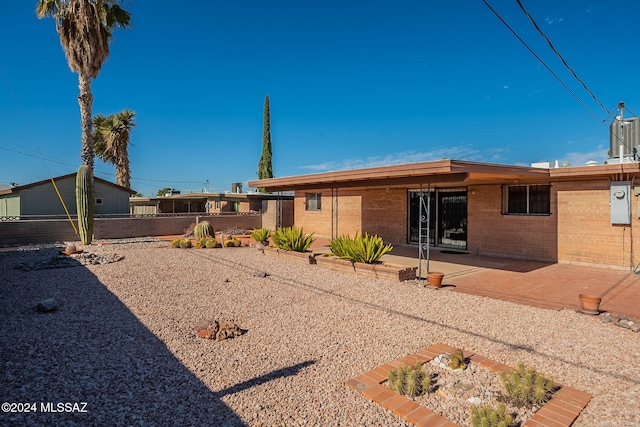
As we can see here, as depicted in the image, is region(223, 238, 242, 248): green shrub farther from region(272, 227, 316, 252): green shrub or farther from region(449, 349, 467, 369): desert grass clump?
region(449, 349, 467, 369): desert grass clump

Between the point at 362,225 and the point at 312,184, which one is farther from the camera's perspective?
the point at 362,225

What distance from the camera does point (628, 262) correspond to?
9664 millimetres

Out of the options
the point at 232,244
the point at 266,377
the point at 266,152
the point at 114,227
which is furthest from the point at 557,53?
the point at 266,152

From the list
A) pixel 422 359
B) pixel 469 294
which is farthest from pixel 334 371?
pixel 469 294

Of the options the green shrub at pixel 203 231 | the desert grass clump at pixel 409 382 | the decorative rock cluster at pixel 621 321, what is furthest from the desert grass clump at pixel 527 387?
the green shrub at pixel 203 231

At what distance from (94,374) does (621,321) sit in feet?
23.5

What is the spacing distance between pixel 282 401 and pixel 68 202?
2295cm

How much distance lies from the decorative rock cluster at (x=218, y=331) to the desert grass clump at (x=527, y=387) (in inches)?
134

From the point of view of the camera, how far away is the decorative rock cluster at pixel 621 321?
537cm

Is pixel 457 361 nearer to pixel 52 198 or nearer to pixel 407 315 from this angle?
pixel 407 315

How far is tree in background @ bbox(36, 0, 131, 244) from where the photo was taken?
612 inches

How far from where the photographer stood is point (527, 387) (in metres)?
3.39

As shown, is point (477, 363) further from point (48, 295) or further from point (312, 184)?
point (312, 184)

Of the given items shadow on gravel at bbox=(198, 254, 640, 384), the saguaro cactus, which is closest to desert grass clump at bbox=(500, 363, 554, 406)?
shadow on gravel at bbox=(198, 254, 640, 384)
